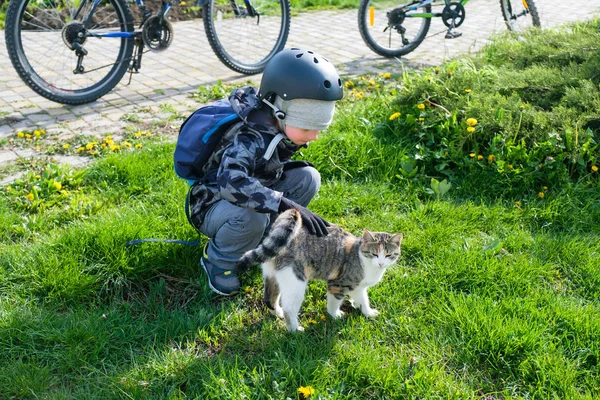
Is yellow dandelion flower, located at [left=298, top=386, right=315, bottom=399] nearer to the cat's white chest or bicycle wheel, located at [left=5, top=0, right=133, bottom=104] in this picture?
the cat's white chest

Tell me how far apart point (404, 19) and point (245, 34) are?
2.21 meters

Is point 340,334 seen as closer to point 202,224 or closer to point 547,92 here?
point 202,224

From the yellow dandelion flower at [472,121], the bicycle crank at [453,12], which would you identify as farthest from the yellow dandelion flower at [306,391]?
A: the bicycle crank at [453,12]

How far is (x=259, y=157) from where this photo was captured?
3.14 meters

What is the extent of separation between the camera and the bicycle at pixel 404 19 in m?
7.86

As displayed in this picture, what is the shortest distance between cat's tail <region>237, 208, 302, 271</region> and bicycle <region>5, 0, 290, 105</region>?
3896 millimetres

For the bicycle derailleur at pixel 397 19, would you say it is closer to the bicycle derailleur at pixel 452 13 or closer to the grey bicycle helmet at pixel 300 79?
the bicycle derailleur at pixel 452 13

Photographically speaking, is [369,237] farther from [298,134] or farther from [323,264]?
[298,134]

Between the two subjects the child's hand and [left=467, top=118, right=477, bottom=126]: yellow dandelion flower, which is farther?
[left=467, top=118, right=477, bottom=126]: yellow dandelion flower

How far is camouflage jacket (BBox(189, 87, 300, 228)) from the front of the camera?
2.92 metres

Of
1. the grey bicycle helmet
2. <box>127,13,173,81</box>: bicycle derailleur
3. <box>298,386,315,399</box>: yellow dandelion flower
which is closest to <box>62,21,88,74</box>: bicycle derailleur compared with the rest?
<box>127,13,173,81</box>: bicycle derailleur

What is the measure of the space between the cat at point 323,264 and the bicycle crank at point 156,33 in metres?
3.98

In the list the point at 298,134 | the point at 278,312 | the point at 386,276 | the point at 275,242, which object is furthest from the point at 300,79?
the point at 386,276

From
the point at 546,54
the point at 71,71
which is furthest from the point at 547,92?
the point at 71,71
